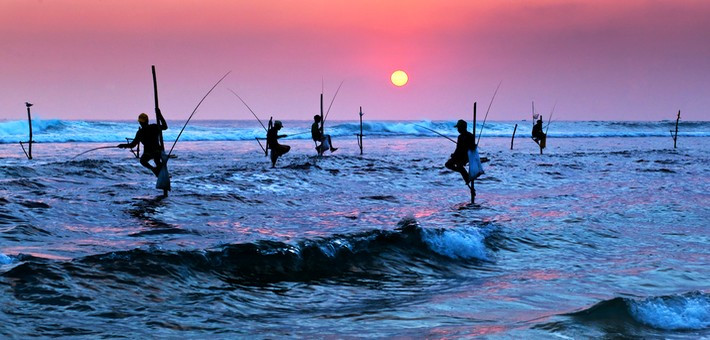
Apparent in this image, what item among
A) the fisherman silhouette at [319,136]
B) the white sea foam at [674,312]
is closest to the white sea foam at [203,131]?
the fisherman silhouette at [319,136]

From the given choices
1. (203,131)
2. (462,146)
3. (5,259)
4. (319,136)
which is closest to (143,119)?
(462,146)

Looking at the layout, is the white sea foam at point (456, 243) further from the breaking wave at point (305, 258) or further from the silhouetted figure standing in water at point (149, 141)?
the silhouetted figure standing in water at point (149, 141)

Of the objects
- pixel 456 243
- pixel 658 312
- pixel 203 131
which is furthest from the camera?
pixel 203 131

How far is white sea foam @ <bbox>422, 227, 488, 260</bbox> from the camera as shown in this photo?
28.1 feet

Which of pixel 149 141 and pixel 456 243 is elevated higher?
pixel 149 141

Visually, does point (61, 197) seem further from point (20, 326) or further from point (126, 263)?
point (20, 326)

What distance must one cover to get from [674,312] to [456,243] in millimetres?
3503

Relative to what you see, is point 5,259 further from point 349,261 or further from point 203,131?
point 203,131

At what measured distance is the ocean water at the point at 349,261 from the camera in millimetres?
5371

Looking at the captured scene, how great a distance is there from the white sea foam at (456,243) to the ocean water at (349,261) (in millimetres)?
25

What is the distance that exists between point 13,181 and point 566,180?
13.8 metres

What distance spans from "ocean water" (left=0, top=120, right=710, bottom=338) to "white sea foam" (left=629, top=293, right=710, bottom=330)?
0.02 meters

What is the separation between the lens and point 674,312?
18.3 ft

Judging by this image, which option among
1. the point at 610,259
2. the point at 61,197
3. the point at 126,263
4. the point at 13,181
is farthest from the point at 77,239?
the point at 13,181
